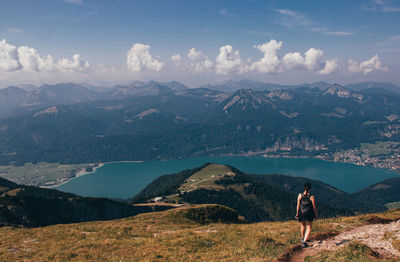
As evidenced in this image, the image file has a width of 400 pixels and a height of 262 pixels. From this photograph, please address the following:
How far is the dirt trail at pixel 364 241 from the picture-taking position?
59.4 ft

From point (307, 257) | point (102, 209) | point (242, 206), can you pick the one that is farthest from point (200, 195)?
point (307, 257)

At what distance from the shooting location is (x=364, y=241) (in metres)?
20.6

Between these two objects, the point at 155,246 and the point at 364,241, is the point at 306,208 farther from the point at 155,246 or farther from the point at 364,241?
the point at 155,246

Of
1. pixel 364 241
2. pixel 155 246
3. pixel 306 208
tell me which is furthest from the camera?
pixel 155 246

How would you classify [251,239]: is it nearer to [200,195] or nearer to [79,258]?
[79,258]

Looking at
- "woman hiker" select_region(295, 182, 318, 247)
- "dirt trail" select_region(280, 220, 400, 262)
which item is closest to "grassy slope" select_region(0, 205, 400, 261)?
"dirt trail" select_region(280, 220, 400, 262)

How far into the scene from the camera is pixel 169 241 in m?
24.3

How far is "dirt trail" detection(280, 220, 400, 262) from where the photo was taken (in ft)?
59.4

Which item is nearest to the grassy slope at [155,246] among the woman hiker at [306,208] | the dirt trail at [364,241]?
the dirt trail at [364,241]

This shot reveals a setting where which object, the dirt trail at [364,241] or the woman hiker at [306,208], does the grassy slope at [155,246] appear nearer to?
the dirt trail at [364,241]

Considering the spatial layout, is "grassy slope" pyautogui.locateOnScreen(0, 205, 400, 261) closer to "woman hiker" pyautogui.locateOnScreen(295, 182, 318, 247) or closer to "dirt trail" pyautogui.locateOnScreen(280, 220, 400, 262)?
"dirt trail" pyautogui.locateOnScreen(280, 220, 400, 262)

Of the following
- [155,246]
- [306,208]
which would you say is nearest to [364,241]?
[306,208]

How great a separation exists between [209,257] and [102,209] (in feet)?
402

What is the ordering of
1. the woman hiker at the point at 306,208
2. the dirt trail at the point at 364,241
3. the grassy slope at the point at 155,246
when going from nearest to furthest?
the dirt trail at the point at 364,241
the woman hiker at the point at 306,208
the grassy slope at the point at 155,246
